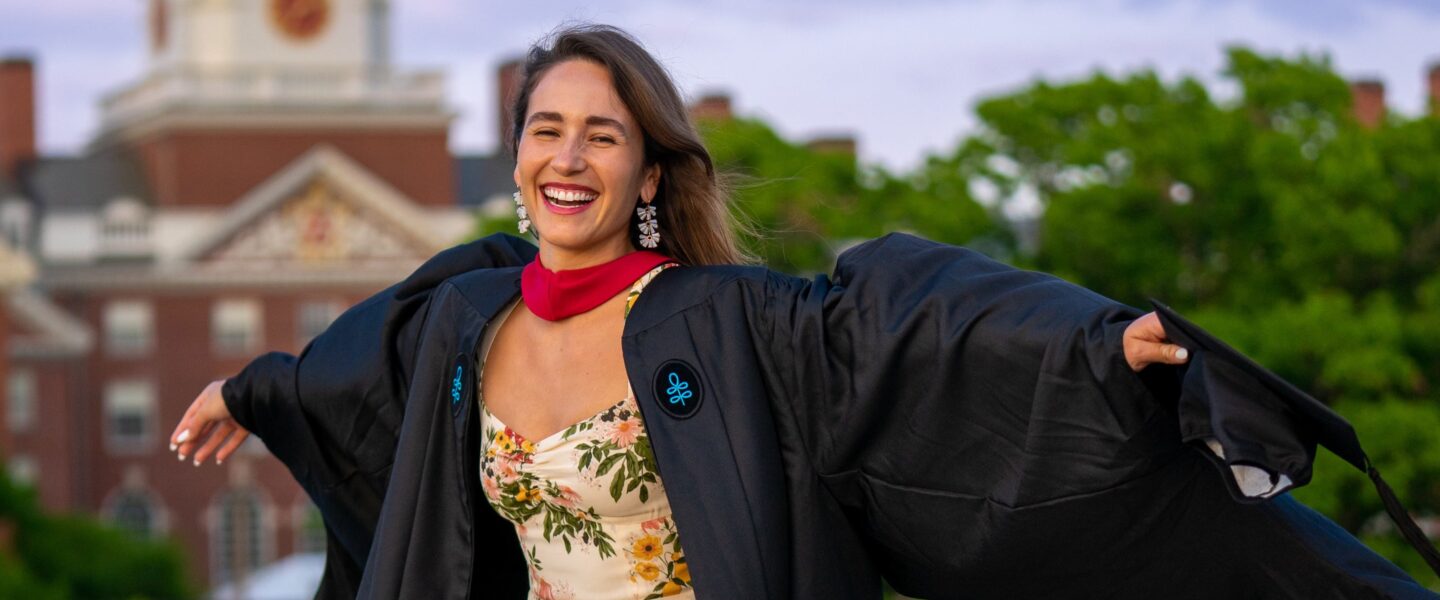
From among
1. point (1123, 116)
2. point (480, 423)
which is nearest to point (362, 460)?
point (480, 423)

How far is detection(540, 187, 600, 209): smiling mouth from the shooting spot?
194 inches

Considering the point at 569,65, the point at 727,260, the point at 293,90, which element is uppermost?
the point at 569,65

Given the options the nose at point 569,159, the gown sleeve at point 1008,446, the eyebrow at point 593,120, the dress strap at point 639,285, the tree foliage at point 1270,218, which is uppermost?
the eyebrow at point 593,120

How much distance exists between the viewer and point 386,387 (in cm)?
548

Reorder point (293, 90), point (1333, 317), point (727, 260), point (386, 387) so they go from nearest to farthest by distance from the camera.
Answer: point (727, 260), point (386, 387), point (1333, 317), point (293, 90)

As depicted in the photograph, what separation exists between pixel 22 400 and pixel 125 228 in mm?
6367

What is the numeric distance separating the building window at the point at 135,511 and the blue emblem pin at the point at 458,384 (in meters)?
65.4

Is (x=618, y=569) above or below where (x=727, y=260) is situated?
below

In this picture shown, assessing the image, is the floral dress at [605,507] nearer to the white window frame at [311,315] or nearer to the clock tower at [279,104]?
the white window frame at [311,315]

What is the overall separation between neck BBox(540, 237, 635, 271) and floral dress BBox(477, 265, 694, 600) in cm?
29

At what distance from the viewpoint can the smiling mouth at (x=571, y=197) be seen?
4.92 m

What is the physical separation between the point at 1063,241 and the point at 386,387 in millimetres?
25954

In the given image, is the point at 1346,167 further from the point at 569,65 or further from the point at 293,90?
the point at 293,90

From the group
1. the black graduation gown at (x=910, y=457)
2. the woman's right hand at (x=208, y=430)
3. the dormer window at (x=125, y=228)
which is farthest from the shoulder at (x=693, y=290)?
the dormer window at (x=125, y=228)
